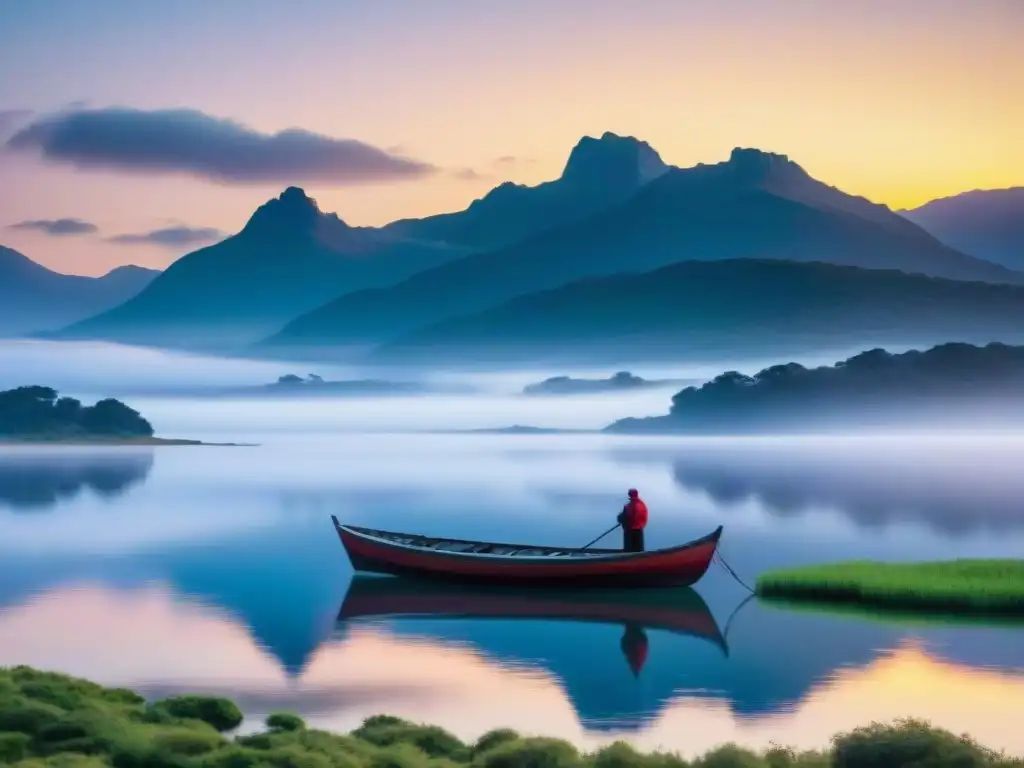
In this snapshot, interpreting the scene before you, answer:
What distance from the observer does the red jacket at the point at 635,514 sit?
30.6 metres

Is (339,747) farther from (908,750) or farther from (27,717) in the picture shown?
(908,750)

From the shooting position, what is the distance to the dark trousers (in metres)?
31.1

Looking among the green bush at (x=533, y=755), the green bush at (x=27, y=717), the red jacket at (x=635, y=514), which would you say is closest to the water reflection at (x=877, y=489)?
the red jacket at (x=635, y=514)

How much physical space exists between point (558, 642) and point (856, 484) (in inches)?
2935

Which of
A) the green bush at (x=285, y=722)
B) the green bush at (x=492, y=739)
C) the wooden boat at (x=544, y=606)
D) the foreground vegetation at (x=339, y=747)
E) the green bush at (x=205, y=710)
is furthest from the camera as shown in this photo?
the wooden boat at (x=544, y=606)

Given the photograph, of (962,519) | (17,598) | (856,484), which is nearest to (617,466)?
(856,484)

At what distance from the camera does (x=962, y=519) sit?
198ft

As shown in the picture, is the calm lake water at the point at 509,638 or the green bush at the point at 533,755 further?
the calm lake water at the point at 509,638

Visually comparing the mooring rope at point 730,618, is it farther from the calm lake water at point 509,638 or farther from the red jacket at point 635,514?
the red jacket at point 635,514

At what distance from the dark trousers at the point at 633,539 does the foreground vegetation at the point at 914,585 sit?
3149 millimetres

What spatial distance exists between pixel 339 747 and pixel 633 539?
17.0 m

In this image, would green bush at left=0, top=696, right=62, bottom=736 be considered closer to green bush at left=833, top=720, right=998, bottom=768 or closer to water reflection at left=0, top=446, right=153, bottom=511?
green bush at left=833, top=720, right=998, bottom=768

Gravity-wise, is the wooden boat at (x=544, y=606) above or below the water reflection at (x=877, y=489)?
below

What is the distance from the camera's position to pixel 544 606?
30.3m
